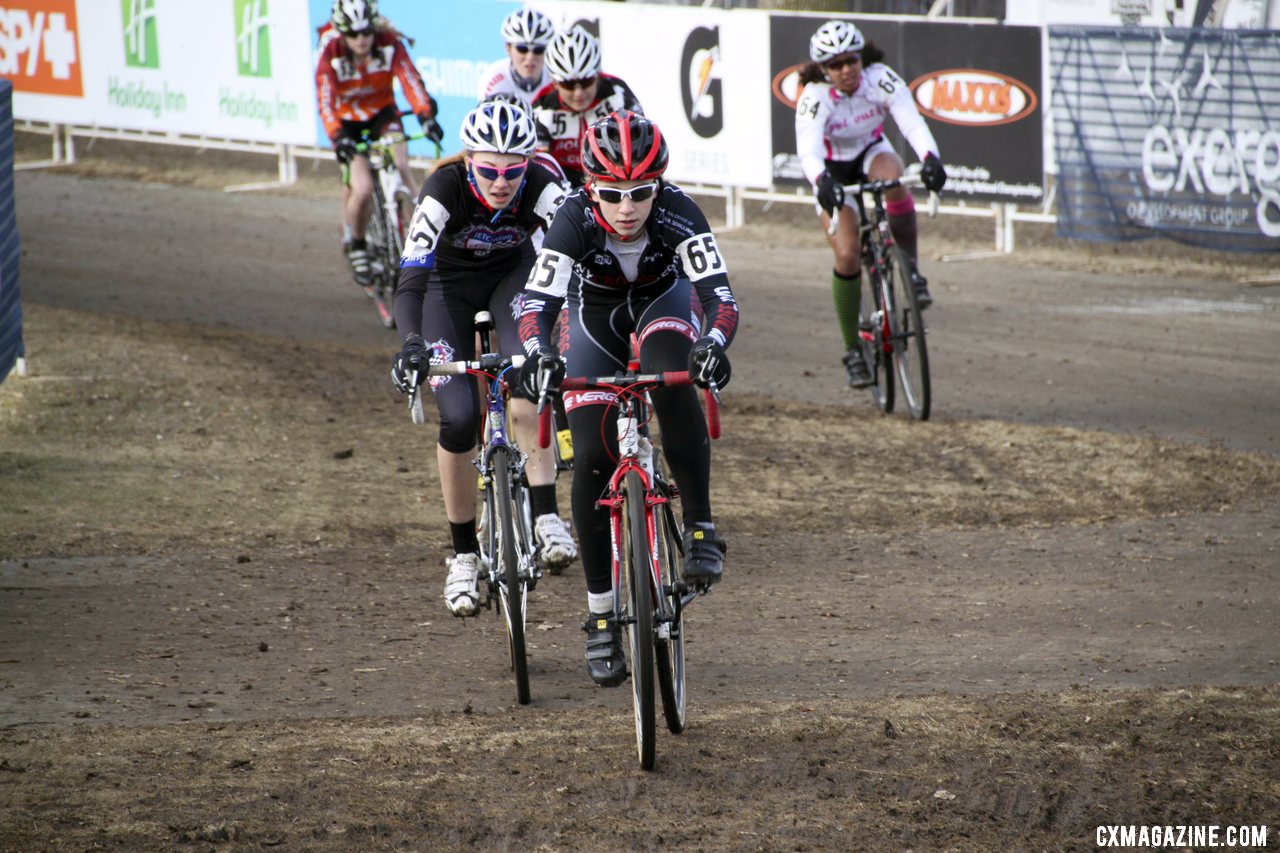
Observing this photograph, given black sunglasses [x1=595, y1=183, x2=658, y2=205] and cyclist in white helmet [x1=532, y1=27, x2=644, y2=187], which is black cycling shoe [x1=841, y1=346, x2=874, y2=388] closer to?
cyclist in white helmet [x1=532, y1=27, x2=644, y2=187]

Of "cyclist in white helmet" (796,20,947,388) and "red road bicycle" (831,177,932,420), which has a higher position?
"cyclist in white helmet" (796,20,947,388)

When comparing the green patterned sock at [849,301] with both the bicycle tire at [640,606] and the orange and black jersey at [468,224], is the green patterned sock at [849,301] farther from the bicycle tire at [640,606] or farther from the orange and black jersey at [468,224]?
the bicycle tire at [640,606]

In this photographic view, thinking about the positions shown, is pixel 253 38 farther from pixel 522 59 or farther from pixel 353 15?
pixel 522 59

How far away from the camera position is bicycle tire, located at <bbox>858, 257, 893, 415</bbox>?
10.1 m

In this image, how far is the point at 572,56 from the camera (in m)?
8.91

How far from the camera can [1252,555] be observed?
741cm

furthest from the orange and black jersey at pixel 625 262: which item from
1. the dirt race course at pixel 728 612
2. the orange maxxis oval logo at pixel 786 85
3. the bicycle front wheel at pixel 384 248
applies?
the orange maxxis oval logo at pixel 786 85

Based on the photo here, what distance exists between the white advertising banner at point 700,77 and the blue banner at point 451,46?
1.48 metres

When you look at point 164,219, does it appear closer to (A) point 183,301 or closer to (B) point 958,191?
(A) point 183,301

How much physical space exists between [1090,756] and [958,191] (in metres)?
11.6

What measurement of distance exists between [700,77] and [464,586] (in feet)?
40.2

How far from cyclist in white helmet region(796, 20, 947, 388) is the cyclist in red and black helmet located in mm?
4235

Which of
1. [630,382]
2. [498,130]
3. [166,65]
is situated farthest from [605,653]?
[166,65]

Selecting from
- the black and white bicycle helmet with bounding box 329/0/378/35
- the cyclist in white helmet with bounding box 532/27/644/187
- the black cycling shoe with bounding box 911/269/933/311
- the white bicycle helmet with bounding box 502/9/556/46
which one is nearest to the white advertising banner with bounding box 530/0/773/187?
the black and white bicycle helmet with bounding box 329/0/378/35
